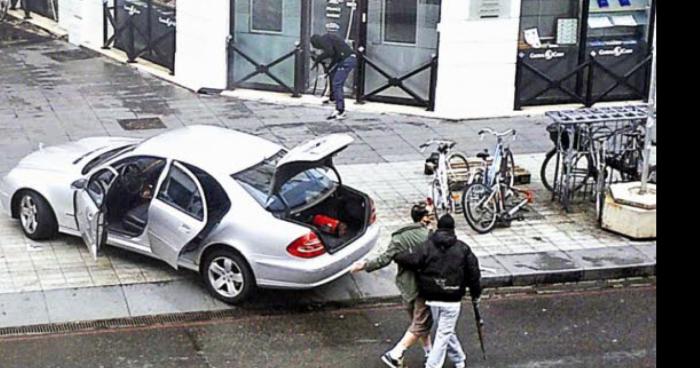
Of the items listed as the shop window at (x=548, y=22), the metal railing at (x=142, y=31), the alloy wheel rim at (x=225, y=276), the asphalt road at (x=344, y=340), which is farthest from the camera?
the metal railing at (x=142, y=31)

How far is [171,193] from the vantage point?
10.1 m

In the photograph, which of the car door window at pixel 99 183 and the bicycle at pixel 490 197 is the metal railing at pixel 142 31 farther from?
the car door window at pixel 99 183

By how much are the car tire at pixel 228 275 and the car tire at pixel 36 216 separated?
2179 mm

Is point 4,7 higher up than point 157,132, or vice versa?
point 4,7

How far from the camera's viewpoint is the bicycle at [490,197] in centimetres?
1202

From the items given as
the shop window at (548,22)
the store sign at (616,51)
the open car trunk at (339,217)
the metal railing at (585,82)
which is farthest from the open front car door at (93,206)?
the store sign at (616,51)

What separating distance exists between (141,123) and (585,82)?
7.87m

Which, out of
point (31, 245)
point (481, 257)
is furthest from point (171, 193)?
point (481, 257)

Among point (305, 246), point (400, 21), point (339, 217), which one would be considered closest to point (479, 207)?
point (339, 217)

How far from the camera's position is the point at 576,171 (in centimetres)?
1325

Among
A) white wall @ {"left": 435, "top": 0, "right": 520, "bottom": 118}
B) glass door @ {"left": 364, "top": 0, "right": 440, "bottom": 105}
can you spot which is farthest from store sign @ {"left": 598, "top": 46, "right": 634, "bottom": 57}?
glass door @ {"left": 364, "top": 0, "right": 440, "bottom": 105}

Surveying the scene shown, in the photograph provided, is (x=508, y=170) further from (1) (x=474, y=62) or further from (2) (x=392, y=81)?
(2) (x=392, y=81)

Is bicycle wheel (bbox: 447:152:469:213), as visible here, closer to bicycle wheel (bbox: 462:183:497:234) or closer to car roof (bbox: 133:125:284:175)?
bicycle wheel (bbox: 462:183:497:234)
